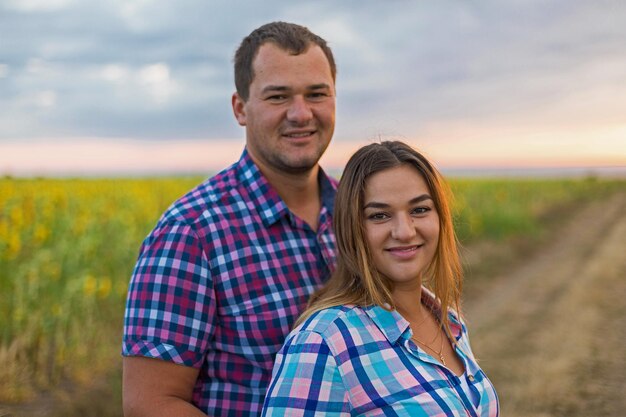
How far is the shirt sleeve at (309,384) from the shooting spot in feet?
5.10

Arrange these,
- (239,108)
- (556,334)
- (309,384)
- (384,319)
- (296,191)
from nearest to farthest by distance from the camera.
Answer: (309,384) → (384,319) → (296,191) → (239,108) → (556,334)

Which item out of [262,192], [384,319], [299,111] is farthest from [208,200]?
[384,319]

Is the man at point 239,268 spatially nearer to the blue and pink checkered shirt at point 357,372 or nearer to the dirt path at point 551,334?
the blue and pink checkered shirt at point 357,372

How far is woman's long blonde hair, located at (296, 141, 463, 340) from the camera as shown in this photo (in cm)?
174

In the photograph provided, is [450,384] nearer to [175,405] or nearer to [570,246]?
[175,405]

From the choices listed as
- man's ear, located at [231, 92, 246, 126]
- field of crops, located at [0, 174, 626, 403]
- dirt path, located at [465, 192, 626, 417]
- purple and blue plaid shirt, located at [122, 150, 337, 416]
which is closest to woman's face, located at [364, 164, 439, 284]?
purple and blue plaid shirt, located at [122, 150, 337, 416]

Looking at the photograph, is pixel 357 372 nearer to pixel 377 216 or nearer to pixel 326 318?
pixel 326 318

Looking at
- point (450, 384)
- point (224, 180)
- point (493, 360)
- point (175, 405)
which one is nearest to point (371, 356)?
point (450, 384)

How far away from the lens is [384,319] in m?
1.71

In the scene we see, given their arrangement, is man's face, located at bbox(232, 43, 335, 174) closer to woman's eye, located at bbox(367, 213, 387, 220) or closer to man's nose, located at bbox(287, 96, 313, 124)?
man's nose, located at bbox(287, 96, 313, 124)

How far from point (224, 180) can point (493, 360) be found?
3813 mm

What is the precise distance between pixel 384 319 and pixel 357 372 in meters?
0.17

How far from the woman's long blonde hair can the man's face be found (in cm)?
60

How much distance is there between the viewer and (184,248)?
2086 millimetres
